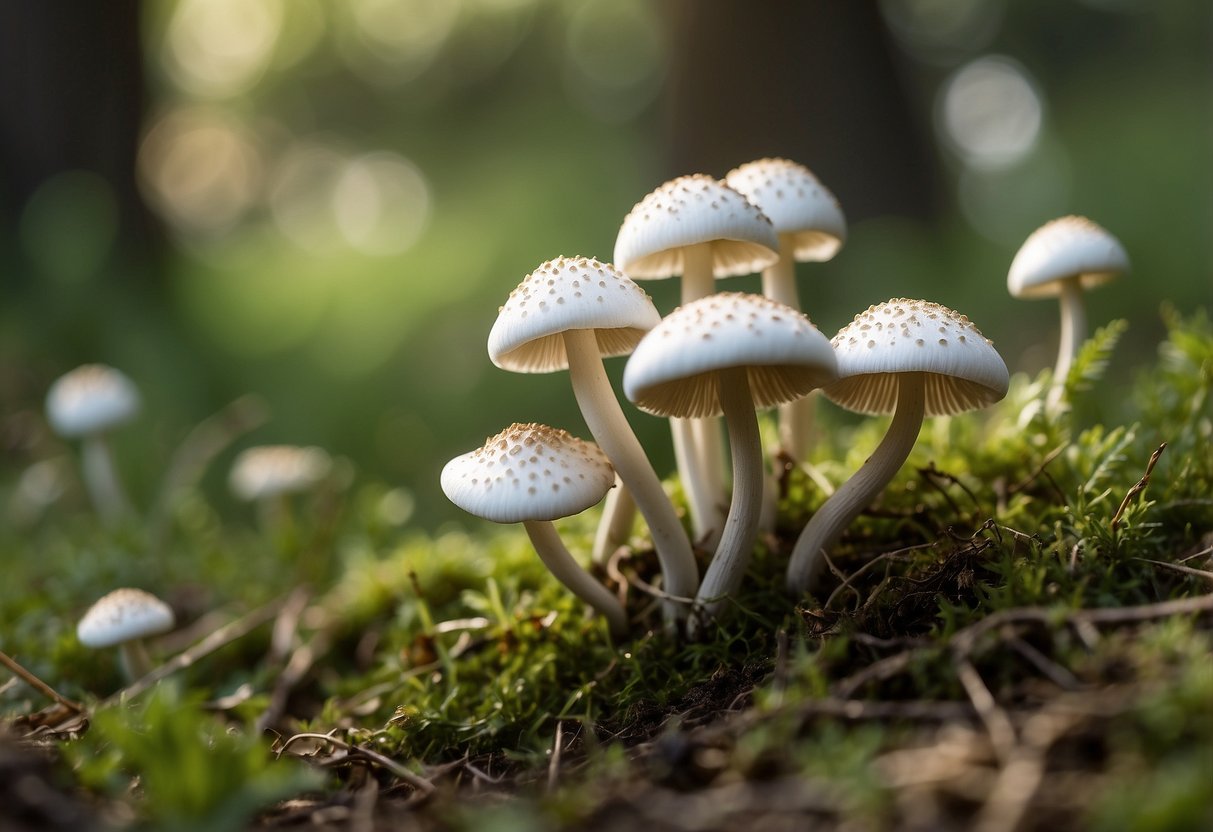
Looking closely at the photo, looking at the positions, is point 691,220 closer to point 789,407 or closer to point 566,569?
point 789,407

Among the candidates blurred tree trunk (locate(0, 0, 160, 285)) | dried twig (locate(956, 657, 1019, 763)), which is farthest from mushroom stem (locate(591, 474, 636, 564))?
blurred tree trunk (locate(0, 0, 160, 285))

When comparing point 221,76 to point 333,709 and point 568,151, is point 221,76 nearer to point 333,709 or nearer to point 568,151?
point 568,151

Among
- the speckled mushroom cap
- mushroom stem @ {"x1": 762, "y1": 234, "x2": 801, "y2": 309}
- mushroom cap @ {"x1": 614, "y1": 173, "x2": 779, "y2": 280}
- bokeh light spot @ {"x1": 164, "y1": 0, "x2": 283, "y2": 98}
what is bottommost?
the speckled mushroom cap

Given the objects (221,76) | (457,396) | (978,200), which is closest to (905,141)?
(457,396)

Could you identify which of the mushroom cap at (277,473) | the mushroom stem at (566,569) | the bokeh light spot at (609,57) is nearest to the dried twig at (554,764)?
the mushroom stem at (566,569)

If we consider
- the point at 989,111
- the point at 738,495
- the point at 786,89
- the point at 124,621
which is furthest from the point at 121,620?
the point at 989,111

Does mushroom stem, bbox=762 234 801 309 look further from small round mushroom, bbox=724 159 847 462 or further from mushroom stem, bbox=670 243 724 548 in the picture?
mushroom stem, bbox=670 243 724 548
